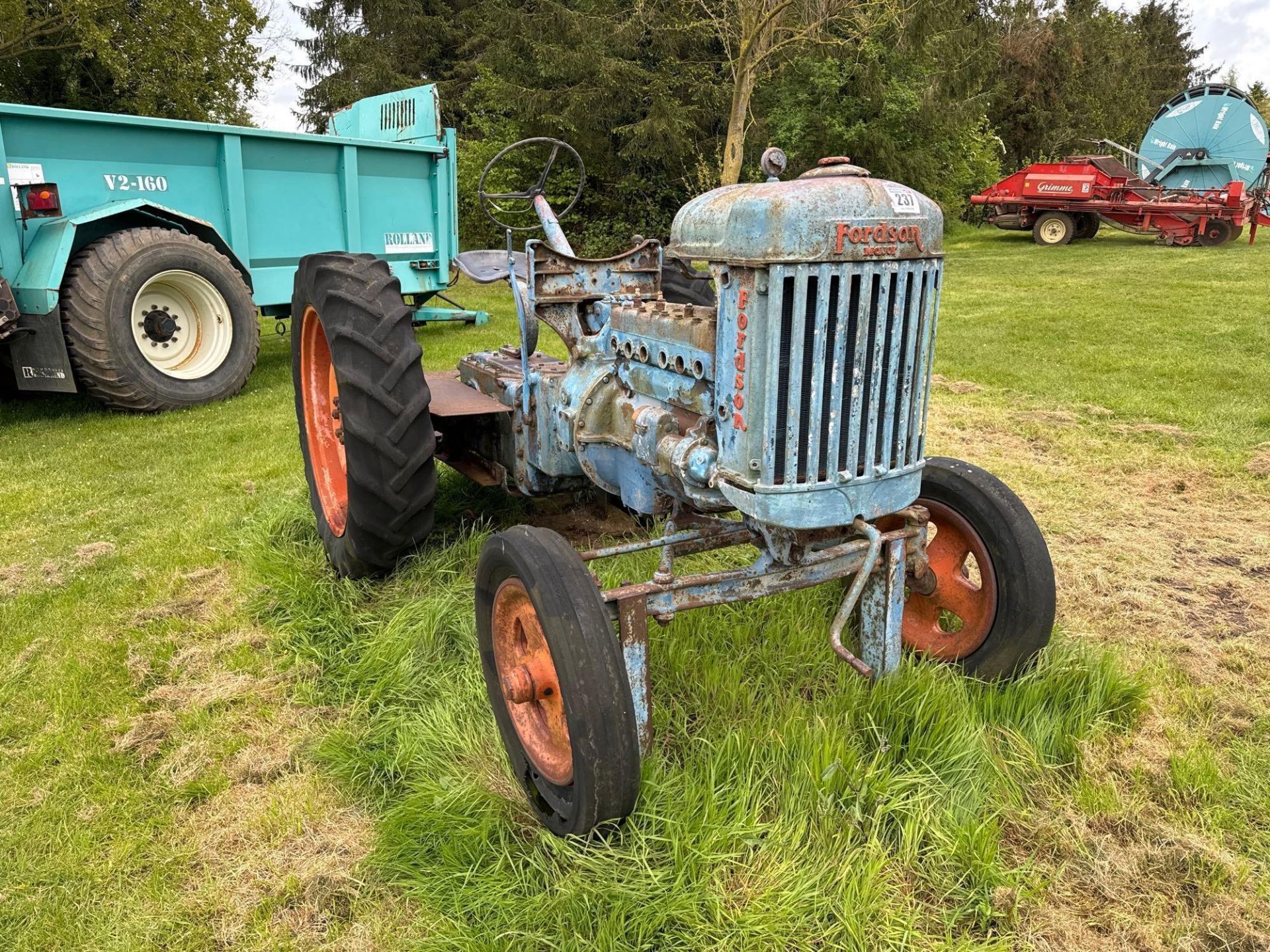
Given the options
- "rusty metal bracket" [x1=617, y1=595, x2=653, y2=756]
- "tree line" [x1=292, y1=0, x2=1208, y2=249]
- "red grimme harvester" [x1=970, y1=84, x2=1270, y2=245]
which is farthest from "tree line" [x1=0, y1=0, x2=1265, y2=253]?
"rusty metal bracket" [x1=617, y1=595, x2=653, y2=756]

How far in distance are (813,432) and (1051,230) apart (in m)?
19.9

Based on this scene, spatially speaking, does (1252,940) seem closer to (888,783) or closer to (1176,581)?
(888,783)

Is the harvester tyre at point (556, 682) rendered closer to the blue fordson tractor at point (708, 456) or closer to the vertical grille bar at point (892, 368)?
the blue fordson tractor at point (708, 456)

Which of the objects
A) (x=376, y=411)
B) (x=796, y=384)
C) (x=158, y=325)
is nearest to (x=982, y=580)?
(x=796, y=384)

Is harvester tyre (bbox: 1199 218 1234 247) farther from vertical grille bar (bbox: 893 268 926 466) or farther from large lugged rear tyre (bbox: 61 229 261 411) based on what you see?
vertical grille bar (bbox: 893 268 926 466)

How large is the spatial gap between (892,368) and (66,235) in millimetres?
5729

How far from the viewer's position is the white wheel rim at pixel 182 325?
6281 mm

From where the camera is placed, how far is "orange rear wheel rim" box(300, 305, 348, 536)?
3.83 metres

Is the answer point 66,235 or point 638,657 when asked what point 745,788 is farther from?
point 66,235

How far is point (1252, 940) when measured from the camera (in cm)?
197

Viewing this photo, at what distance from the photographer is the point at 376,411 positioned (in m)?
3.02

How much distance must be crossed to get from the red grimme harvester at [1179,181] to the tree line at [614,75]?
2935 mm

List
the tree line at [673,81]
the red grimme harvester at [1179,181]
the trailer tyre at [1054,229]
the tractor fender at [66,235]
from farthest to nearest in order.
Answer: the trailer tyre at [1054,229] → the red grimme harvester at [1179,181] → the tree line at [673,81] → the tractor fender at [66,235]

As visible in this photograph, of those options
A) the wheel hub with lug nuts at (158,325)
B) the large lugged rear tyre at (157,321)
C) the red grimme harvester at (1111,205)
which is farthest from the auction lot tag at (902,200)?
the red grimme harvester at (1111,205)
